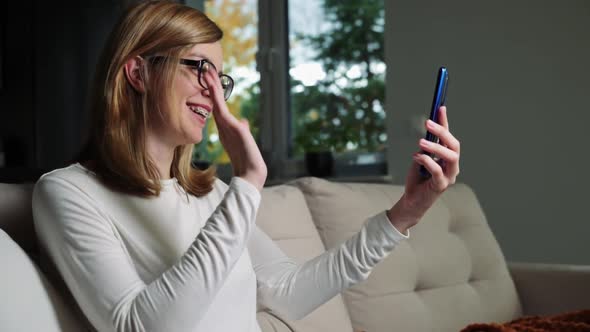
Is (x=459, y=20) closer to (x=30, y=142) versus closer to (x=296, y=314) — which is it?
(x=296, y=314)

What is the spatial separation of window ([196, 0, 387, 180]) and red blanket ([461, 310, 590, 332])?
179 cm

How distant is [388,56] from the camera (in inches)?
125

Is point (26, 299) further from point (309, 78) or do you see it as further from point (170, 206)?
point (309, 78)

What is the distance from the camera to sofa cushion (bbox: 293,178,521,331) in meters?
1.76

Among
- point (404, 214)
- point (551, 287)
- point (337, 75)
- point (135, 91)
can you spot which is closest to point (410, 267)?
point (551, 287)

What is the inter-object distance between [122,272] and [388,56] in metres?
2.37

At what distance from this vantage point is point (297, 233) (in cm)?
171

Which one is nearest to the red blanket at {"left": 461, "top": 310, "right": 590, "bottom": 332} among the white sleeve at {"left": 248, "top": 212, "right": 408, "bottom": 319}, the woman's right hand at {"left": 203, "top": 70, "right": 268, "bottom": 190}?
the white sleeve at {"left": 248, "top": 212, "right": 408, "bottom": 319}

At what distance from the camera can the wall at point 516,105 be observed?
2643mm

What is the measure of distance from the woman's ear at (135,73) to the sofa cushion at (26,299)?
0.33m

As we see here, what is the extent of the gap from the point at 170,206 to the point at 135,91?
209 mm

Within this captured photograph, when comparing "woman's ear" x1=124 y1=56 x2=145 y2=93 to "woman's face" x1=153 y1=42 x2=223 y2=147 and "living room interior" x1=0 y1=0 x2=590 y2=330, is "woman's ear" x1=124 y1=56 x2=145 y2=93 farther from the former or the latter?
"living room interior" x1=0 y1=0 x2=590 y2=330

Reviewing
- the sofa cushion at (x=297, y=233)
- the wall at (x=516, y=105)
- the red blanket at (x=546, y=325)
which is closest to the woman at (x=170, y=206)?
the sofa cushion at (x=297, y=233)

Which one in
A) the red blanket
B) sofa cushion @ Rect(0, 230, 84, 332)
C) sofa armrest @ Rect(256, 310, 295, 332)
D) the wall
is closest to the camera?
sofa cushion @ Rect(0, 230, 84, 332)
